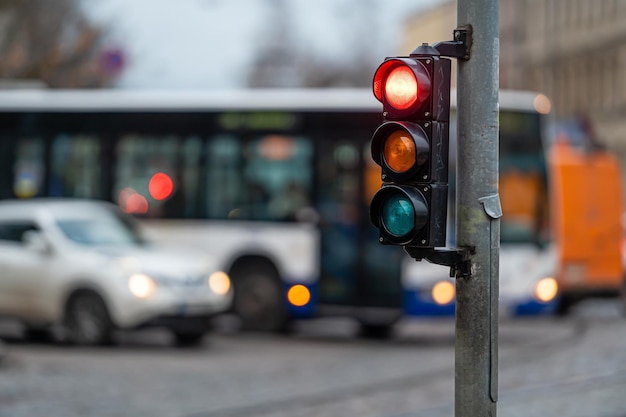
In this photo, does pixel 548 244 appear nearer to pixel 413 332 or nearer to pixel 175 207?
pixel 413 332

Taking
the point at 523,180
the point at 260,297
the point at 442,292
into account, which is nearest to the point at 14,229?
the point at 260,297

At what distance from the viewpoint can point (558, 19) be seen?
208 ft

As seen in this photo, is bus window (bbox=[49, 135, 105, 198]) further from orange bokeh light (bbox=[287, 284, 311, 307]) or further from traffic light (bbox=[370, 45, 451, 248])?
traffic light (bbox=[370, 45, 451, 248])

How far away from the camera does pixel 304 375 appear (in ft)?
43.8

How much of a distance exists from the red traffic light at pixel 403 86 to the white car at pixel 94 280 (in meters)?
10.4

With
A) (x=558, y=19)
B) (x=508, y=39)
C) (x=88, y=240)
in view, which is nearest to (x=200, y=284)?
(x=88, y=240)

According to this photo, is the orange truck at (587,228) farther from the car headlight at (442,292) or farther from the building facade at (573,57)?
the building facade at (573,57)

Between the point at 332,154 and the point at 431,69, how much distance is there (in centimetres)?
1234

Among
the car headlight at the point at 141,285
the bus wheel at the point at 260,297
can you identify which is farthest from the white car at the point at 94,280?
the bus wheel at the point at 260,297

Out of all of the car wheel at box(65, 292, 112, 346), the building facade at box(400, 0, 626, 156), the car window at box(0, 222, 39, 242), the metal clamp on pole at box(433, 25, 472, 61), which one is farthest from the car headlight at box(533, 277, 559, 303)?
the building facade at box(400, 0, 626, 156)

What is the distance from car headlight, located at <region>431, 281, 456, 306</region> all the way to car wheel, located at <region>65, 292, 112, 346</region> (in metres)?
4.15

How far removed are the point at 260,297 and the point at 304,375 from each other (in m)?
4.38

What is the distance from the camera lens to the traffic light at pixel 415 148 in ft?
17.1

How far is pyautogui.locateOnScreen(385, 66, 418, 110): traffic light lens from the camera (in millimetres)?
5223
